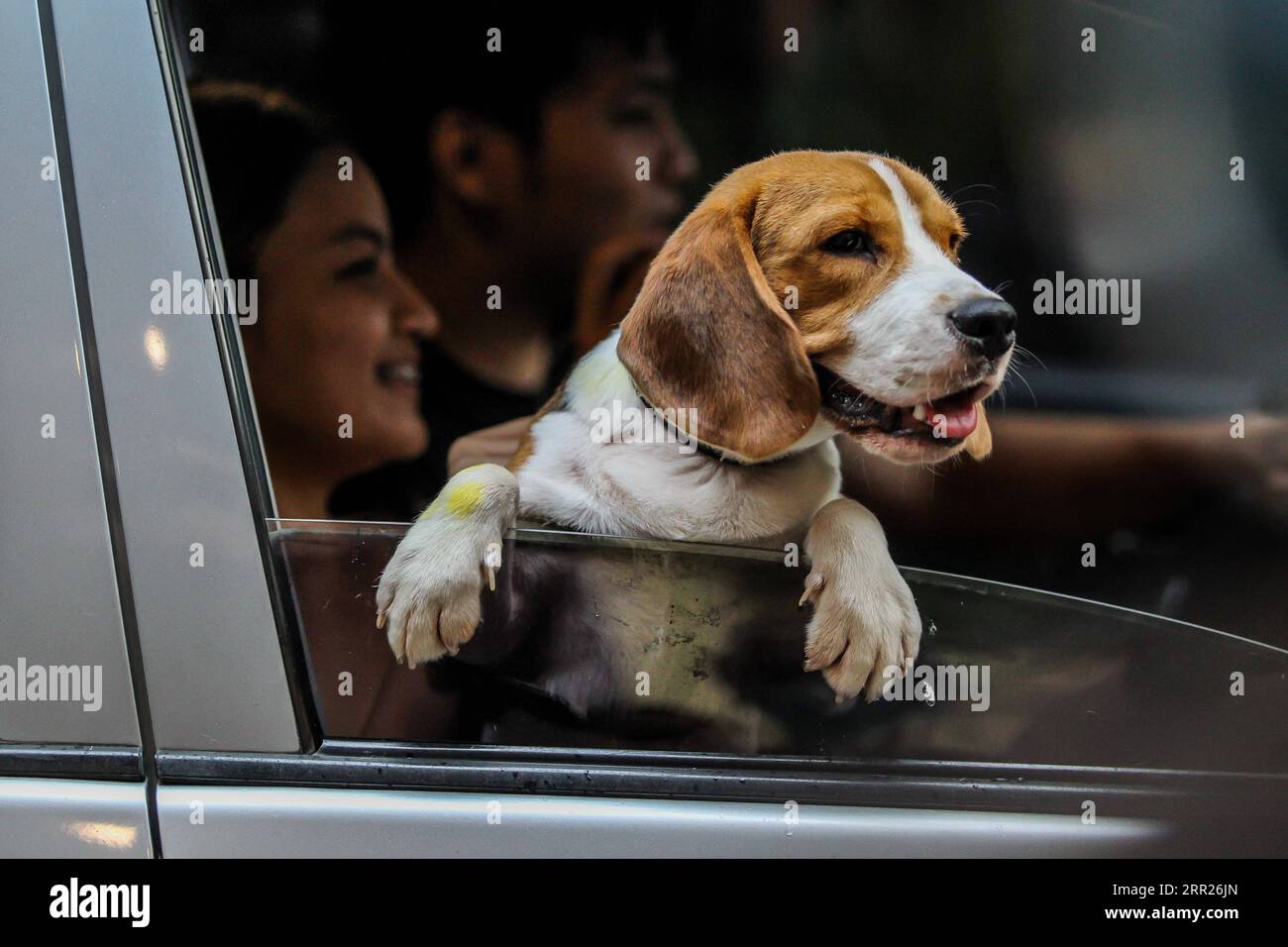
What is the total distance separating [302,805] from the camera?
149cm

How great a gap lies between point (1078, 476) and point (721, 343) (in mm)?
616

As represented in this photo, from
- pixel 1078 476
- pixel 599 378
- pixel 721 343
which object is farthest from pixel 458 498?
pixel 1078 476

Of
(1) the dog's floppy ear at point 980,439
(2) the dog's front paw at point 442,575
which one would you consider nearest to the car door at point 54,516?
(2) the dog's front paw at point 442,575

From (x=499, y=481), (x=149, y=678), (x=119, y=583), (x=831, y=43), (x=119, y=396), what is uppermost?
(x=831, y=43)

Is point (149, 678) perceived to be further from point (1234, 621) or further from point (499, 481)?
point (1234, 621)

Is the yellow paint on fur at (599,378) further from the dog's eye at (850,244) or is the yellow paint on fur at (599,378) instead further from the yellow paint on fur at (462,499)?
the dog's eye at (850,244)

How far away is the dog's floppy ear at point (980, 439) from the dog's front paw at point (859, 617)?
0.20 meters

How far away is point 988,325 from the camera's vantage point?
61.1 inches

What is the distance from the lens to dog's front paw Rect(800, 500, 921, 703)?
1524mm

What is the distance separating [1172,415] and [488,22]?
1.24m

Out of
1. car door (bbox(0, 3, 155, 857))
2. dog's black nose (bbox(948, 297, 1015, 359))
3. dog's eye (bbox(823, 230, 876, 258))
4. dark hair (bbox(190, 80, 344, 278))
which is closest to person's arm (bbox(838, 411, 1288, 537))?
dog's black nose (bbox(948, 297, 1015, 359))

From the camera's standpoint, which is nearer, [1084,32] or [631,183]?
[1084,32]

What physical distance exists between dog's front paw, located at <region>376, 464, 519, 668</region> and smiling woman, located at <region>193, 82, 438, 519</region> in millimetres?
136
